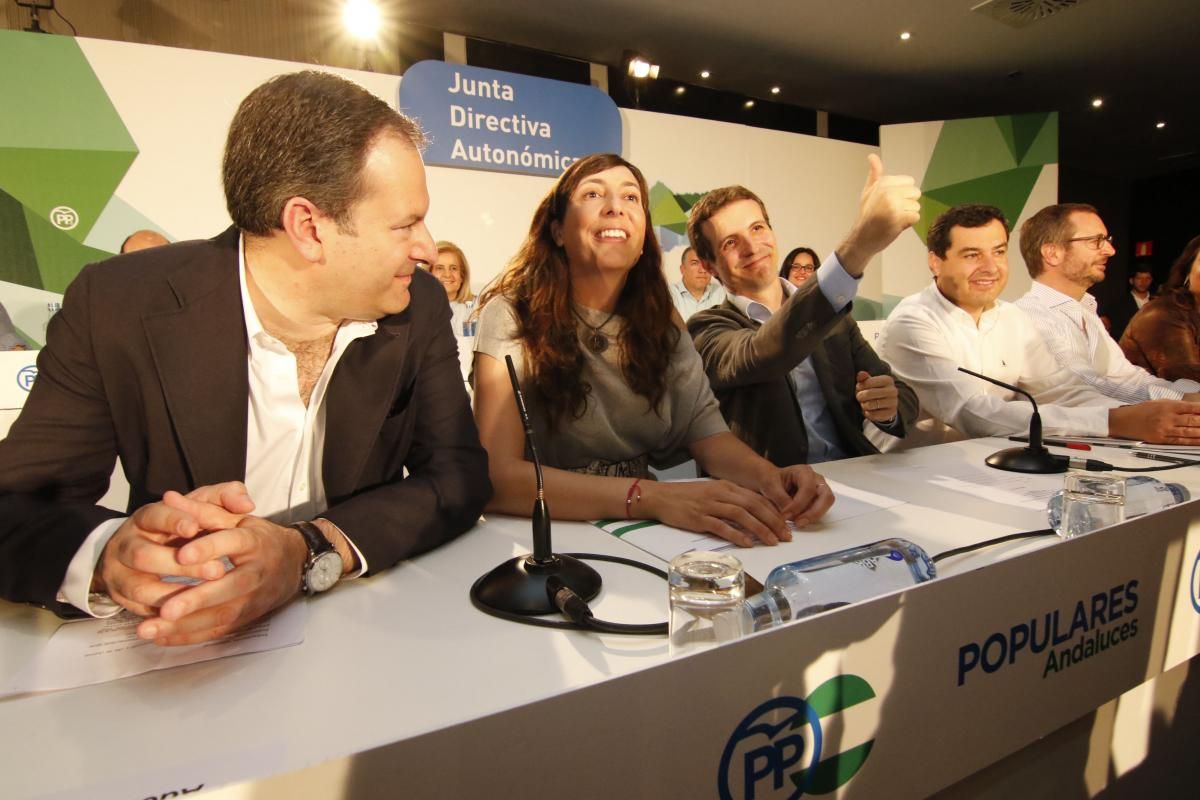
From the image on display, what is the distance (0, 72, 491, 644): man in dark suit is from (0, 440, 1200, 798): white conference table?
0.11 meters

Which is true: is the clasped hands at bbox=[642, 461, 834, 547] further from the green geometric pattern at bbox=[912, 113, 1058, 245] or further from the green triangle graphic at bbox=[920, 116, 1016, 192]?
the green triangle graphic at bbox=[920, 116, 1016, 192]

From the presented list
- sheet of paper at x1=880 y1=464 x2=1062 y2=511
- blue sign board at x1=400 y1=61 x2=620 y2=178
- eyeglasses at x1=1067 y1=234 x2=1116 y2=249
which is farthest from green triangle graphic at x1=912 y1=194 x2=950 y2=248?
sheet of paper at x1=880 y1=464 x2=1062 y2=511

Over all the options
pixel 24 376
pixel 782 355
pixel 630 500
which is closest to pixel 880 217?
pixel 782 355

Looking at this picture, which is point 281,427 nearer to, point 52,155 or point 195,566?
point 195,566

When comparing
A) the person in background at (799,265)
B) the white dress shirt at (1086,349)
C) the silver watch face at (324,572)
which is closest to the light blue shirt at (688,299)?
the person in background at (799,265)

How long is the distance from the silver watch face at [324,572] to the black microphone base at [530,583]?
183 mm

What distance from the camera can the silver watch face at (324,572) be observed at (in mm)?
818

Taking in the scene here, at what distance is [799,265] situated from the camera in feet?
17.8

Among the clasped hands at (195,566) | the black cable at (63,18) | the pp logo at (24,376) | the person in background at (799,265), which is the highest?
the black cable at (63,18)

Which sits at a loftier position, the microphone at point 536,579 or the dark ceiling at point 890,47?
the dark ceiling at point 890,47

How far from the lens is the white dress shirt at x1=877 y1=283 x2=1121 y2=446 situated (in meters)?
2.07

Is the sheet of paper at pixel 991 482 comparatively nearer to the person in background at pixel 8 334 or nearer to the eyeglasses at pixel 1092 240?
the eyeglasses at pixel 1092 240

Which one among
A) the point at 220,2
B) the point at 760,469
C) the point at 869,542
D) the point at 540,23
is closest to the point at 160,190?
the point at 220,2

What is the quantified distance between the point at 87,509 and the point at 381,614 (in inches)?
15.9
